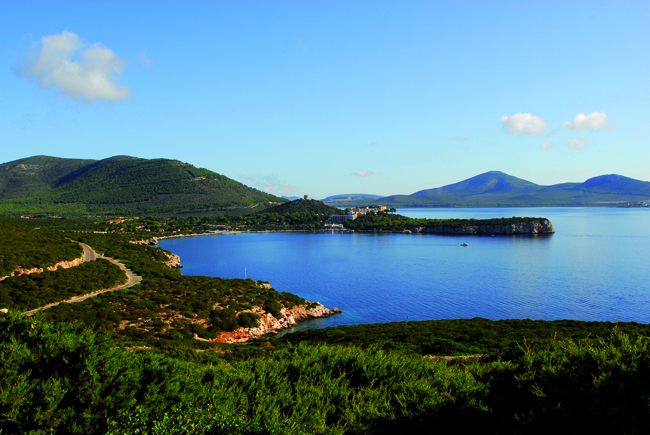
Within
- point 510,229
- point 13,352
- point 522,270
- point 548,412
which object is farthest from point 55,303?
point 510,229

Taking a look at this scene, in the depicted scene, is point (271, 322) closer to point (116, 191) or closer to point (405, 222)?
point (405, 222)

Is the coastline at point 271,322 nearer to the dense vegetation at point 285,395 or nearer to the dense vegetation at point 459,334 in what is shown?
the dense vegetation at point 459,334

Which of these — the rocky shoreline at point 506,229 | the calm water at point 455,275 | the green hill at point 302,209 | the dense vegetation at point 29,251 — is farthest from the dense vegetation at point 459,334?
the green hill at point 302,209

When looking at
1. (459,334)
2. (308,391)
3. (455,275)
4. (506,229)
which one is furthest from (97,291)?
(506,229)

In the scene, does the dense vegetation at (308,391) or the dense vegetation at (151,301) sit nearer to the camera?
the dense vegetation at (308,391)

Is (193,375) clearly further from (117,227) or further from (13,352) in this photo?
(117,227)

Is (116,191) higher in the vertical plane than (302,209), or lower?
higher

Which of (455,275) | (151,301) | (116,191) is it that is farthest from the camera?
(116,191)
